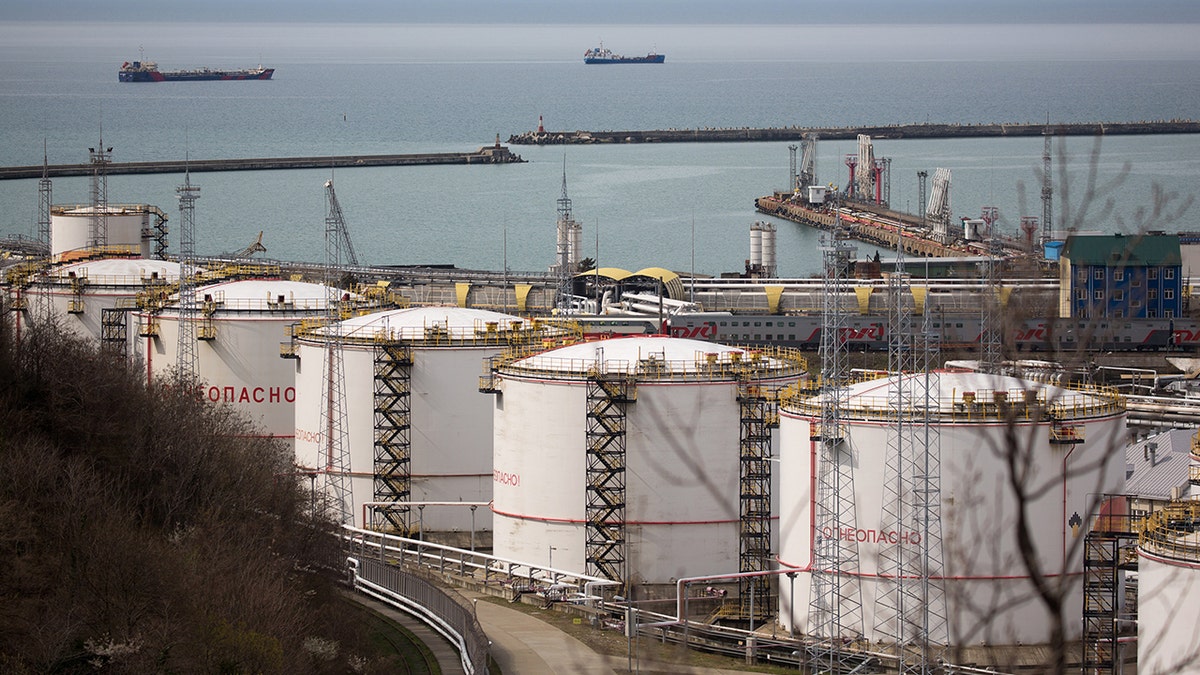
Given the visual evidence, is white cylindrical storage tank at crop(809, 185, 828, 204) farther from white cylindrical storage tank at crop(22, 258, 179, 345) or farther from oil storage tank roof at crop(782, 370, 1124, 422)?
oil storage tank roof at crop(782, 370, 1124, 422)

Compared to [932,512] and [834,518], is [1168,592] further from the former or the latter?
[834,518]

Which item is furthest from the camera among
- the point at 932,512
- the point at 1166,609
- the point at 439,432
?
the point at 439,432

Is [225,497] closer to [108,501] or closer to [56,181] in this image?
[108,501]

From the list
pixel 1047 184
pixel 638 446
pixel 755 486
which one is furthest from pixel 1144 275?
pixel 1047 184

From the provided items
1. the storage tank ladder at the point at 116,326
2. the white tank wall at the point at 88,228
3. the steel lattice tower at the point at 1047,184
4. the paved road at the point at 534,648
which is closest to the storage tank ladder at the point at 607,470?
the paved road at the point at 534,648

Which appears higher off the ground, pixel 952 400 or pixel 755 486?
Answer: pixel 952 400

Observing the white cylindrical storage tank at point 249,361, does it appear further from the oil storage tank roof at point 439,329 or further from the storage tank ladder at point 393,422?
the storage tank ladder at point 393,422
